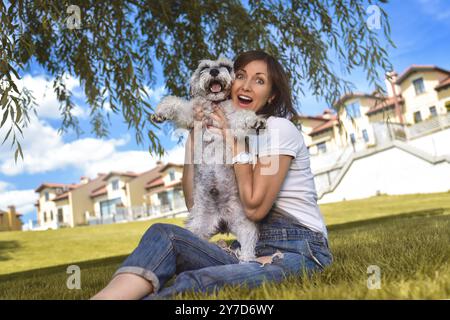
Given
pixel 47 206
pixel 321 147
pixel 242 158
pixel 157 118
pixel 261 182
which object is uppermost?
pixel 321 147

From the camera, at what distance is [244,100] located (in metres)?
3.80

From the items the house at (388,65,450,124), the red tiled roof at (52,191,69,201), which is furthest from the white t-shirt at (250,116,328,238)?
the red tiled roof at (52,191,69,201)

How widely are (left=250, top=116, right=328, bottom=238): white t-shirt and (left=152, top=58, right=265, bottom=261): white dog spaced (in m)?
0.12

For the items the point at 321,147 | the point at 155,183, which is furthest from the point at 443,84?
the point at 155,183

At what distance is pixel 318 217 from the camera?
3.60 m

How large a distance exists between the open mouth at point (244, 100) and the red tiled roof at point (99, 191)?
54122 millimetres

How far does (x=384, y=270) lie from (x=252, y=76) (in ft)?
6.03

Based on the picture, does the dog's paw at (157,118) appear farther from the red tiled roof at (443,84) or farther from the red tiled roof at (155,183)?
the red tiled roof at (155,183)

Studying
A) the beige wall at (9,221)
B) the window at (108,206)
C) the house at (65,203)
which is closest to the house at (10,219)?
the beige wall at (9,221)

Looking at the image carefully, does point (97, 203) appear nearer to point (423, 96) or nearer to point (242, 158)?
point (423, 96)

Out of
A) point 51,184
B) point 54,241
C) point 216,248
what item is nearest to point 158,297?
point 216,248

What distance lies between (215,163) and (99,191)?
55.9 m
